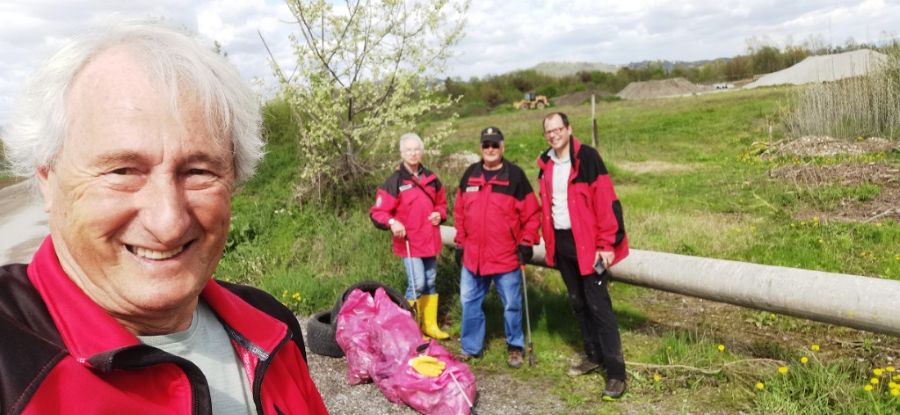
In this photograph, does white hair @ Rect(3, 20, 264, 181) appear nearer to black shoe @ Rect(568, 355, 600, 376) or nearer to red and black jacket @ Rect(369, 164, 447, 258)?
black shoe @ Rect(568, 355, 600, 376)

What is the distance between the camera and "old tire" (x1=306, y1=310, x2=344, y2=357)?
17.8ft

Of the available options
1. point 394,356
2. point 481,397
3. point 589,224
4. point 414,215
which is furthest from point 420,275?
point 589,224

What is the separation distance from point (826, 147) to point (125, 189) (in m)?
14.4

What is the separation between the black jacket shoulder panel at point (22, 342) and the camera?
0.98 metres

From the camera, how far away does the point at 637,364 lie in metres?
4.85

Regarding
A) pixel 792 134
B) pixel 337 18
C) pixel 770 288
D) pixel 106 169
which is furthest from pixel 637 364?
pixel 792 134

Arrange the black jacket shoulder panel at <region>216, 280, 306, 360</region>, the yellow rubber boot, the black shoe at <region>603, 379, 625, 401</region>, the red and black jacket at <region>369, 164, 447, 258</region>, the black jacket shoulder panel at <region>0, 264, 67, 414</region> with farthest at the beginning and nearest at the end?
the yellow rubber boot, the red and black jacket at <region>369, 164, 447, 258</region>, the black shoe at <region>603, 379, 625, 401</region>, the black jacket shoulder panel at <region>216, 280, 306, 360</region>, the black jacket shoulder panel at <region>0, 264, 67, 414</region>

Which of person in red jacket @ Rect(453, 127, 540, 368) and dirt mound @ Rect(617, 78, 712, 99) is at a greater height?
dirt mound @ Rect(617, 78, 712, 99)

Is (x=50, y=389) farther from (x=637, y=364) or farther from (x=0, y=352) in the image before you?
(x=637, y=364)

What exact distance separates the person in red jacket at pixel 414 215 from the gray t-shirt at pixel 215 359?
4307 mm

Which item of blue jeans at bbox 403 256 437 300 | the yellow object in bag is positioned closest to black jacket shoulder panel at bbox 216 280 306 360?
the yellow object in bag

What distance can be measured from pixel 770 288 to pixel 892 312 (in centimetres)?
72

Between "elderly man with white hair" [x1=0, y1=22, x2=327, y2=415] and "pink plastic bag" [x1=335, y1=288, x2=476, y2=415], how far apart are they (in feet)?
10.1

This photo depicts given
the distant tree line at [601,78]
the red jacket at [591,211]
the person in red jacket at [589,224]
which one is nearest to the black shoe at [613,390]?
the person in red jacket at [589,224]
